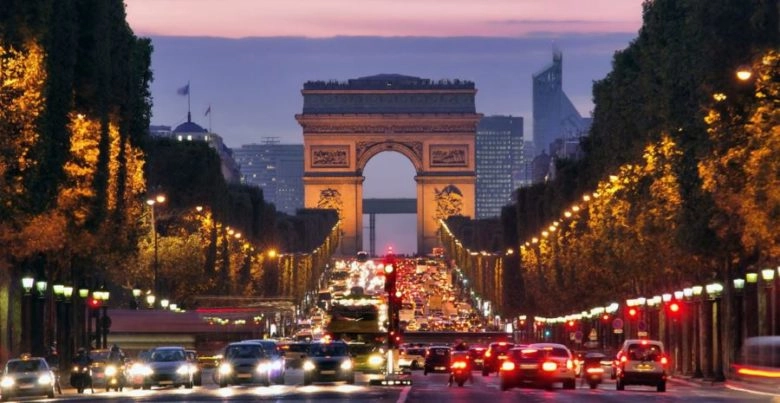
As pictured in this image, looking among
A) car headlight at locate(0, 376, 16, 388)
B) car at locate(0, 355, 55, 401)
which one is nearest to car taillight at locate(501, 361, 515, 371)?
car at locate(0, 355, 55, 401)

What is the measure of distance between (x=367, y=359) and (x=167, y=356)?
18.3 meters

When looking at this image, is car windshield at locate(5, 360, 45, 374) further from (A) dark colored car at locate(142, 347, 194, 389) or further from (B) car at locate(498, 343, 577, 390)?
(B) car at locate(498, 343, 577, 390)

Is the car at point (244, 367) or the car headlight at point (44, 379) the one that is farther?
the car at point (244, 367)

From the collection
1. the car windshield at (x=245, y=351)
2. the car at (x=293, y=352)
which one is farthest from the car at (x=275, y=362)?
the car at (x=293, y=352)

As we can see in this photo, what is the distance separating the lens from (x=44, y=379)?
204 feet

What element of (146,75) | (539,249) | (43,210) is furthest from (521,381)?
(539,249)

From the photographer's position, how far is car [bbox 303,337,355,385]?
68312 mm

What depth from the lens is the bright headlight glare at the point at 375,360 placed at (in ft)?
279

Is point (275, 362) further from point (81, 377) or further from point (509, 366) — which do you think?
point (509, 366)

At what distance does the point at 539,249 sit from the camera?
5551 inches

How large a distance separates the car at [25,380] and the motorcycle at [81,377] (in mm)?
6668

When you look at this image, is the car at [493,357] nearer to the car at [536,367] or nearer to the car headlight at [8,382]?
the car at [536,367]

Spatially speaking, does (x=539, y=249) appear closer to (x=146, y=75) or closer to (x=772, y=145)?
(x=146, y=75)

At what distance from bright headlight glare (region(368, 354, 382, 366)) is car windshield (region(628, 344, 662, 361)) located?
67.0ft
